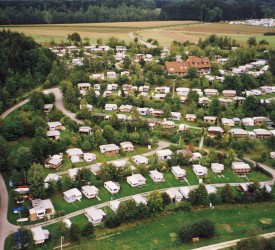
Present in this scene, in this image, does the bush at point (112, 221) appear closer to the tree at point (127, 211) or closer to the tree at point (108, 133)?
the tree at point (127, 211)

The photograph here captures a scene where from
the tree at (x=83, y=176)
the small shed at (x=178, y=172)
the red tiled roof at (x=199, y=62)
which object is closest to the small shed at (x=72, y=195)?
the tree at (x=83, y=176)

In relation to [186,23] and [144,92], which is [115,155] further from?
[186,23]

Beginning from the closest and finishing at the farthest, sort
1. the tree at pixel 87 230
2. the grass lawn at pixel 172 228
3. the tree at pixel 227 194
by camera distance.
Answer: the grass lawn at pixel 172 228 < the tree at pixel 87 230 < the tree at pixel 227 194

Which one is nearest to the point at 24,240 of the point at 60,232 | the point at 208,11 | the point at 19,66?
the point at 60,232

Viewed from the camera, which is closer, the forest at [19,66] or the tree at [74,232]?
the tree at [74,232]

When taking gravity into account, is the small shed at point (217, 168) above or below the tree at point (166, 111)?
below

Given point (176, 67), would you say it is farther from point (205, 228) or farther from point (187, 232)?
point (187, 232)

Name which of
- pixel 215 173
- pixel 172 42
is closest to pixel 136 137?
pixel 215 173
